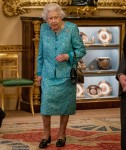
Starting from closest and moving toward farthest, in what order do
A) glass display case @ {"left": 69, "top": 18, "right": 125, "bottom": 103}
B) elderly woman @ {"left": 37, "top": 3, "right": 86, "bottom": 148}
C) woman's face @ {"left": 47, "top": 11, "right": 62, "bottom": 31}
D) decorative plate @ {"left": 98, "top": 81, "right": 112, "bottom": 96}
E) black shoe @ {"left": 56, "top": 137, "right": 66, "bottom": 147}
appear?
1. woman's face @ {"left": 47, "top": 11, "right": 62, "bottom": 31}
2. elderly woman @ {"left": 37, "top": 3, "right": 86, "bottom": 148}
3. black shoe @ {"left": 56, "top": 137, "right": 66, "bottom": 147}
4. glass display case @ {"left": 69, "top": 18, "right": 125, "bottom": 103}
5. decorative plate @ {"left": 98, "top": 81, "right": 112, "bottom": 96}

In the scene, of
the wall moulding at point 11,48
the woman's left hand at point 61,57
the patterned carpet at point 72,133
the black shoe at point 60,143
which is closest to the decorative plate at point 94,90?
the patterned carpet at point 72,133

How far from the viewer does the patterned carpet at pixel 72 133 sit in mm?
4762

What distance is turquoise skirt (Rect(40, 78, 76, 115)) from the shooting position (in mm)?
4555

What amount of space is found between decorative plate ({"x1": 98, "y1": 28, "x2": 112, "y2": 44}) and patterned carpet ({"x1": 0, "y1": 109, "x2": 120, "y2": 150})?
1.55m

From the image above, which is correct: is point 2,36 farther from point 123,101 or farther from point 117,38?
point 123,101

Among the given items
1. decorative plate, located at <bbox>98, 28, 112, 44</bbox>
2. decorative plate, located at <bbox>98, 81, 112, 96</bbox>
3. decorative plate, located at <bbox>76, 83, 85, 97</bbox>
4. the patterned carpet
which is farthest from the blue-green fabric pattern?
decorative plate, located at <bbox>98, 81, 112, 96</bbox>

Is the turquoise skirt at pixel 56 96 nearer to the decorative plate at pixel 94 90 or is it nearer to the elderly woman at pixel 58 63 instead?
the elderly woman at pixel 58 63

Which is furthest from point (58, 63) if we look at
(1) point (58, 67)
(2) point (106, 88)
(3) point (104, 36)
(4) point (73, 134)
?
(2) point (106, 88)

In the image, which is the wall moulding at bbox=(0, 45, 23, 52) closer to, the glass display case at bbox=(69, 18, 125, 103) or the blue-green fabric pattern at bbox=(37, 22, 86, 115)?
the glass display case at bbox=(69, 18, 125, 103)

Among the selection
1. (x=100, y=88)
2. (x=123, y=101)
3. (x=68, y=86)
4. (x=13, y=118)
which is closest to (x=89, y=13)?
(x=100, y=88)

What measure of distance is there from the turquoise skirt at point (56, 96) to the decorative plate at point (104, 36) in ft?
9.43

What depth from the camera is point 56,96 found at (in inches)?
180

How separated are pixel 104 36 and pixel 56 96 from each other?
3.03m

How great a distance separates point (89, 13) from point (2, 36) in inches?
58.3
